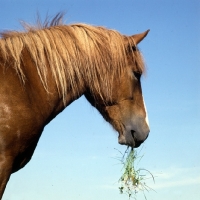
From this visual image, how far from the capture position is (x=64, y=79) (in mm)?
5074

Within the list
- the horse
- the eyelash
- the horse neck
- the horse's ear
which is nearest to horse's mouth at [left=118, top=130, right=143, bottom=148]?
the horse

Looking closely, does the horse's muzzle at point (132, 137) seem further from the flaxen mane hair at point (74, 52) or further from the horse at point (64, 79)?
the flaxen mane hair at point (74, 52)

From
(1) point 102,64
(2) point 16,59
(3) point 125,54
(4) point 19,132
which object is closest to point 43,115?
(4) point 19,132

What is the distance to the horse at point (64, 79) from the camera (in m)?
4.58

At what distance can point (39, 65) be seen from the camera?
4949 millimetres

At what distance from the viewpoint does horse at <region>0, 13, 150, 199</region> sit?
4.58 meters

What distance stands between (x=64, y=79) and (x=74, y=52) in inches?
16.4

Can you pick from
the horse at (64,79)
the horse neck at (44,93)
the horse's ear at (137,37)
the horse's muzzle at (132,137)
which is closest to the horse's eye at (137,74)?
the horse at (64,79)

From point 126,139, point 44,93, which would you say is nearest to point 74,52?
point 44,93

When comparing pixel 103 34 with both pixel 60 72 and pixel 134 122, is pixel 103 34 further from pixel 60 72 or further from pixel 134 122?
pixel 134 122

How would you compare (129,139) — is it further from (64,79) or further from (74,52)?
(74,52)

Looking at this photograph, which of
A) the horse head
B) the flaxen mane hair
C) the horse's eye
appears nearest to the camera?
the flaxen mane hair

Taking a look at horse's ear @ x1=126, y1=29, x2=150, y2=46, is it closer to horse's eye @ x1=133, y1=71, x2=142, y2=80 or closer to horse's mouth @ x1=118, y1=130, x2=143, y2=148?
horse's eye @ x1=133, y1=71, x2=142, y2=80

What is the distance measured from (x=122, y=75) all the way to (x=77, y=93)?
66 centimetres
